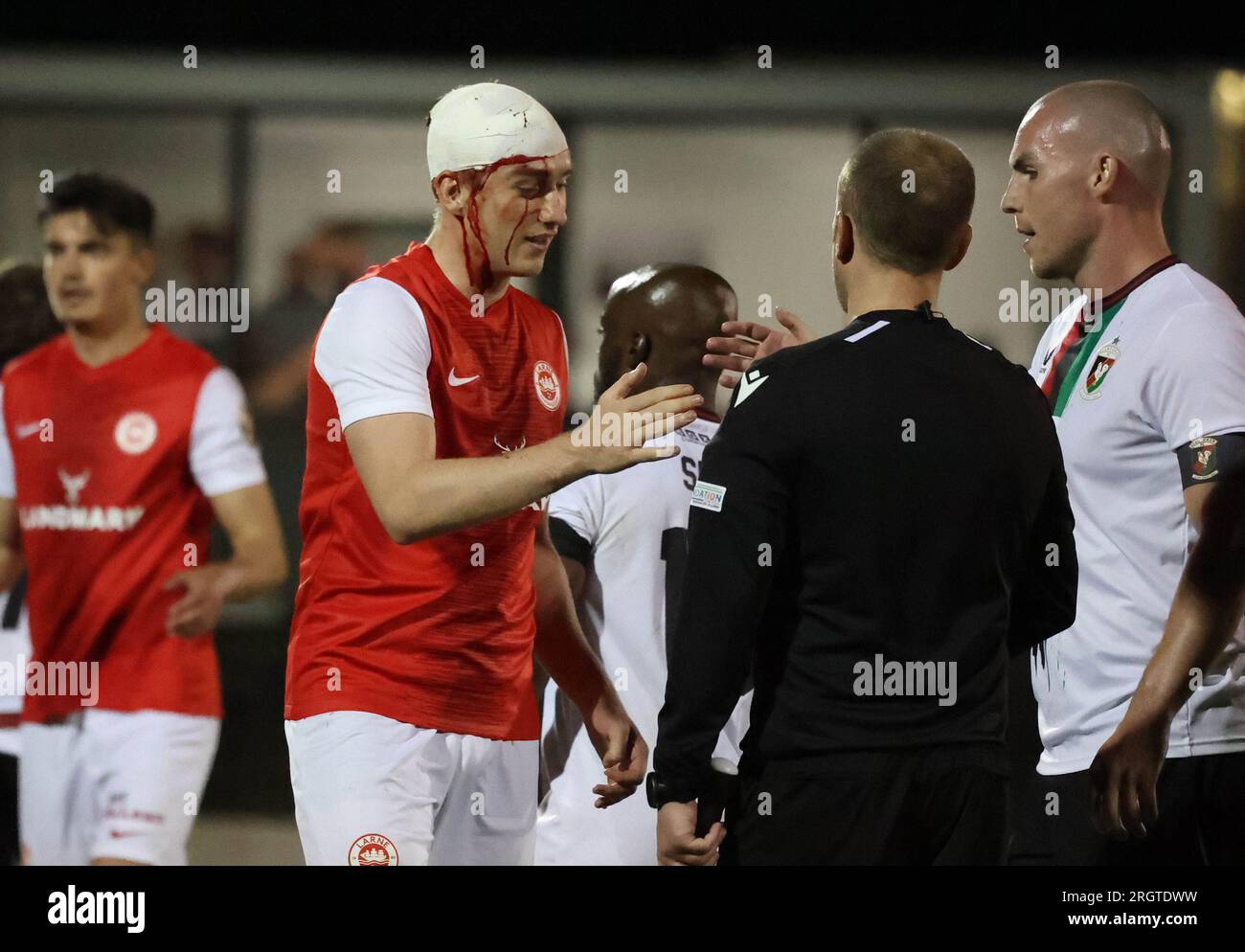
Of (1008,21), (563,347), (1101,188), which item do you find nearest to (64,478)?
(563,347)

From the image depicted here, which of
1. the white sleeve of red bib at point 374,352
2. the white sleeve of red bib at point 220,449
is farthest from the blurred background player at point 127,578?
the white sleeve of red bib at point 374,352

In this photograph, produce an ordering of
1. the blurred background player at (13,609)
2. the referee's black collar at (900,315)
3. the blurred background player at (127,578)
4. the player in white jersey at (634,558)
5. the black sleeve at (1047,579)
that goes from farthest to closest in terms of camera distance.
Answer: the blurred background player at (13,609), the blurred background player at (127,578), the player in white jersey at (634,558), the black sleeve at (1047,579), the referee's black collar at (900,315)

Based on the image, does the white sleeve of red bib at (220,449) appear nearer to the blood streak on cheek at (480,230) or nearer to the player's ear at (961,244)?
the blood streak on cheek at (480,230)

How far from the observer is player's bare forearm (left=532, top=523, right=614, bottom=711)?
2877mm

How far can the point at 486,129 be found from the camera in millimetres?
2799

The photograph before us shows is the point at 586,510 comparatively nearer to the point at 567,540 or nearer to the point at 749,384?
the point at 567,540

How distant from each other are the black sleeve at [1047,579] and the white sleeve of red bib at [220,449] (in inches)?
71.3

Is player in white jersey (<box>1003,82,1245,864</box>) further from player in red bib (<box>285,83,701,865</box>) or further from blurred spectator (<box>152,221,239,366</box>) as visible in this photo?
blurred spectator (<box>152,221,239,366</box>)

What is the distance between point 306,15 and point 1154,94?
3.22 meters

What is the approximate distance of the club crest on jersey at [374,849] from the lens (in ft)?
8.30

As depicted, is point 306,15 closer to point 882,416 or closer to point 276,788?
point 276,788

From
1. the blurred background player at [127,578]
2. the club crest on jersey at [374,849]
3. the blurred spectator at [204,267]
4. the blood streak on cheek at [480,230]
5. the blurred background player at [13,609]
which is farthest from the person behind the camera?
the blurred spectator at [204,267]

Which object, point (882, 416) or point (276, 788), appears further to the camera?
point (276, 788)

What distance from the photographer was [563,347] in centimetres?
292
